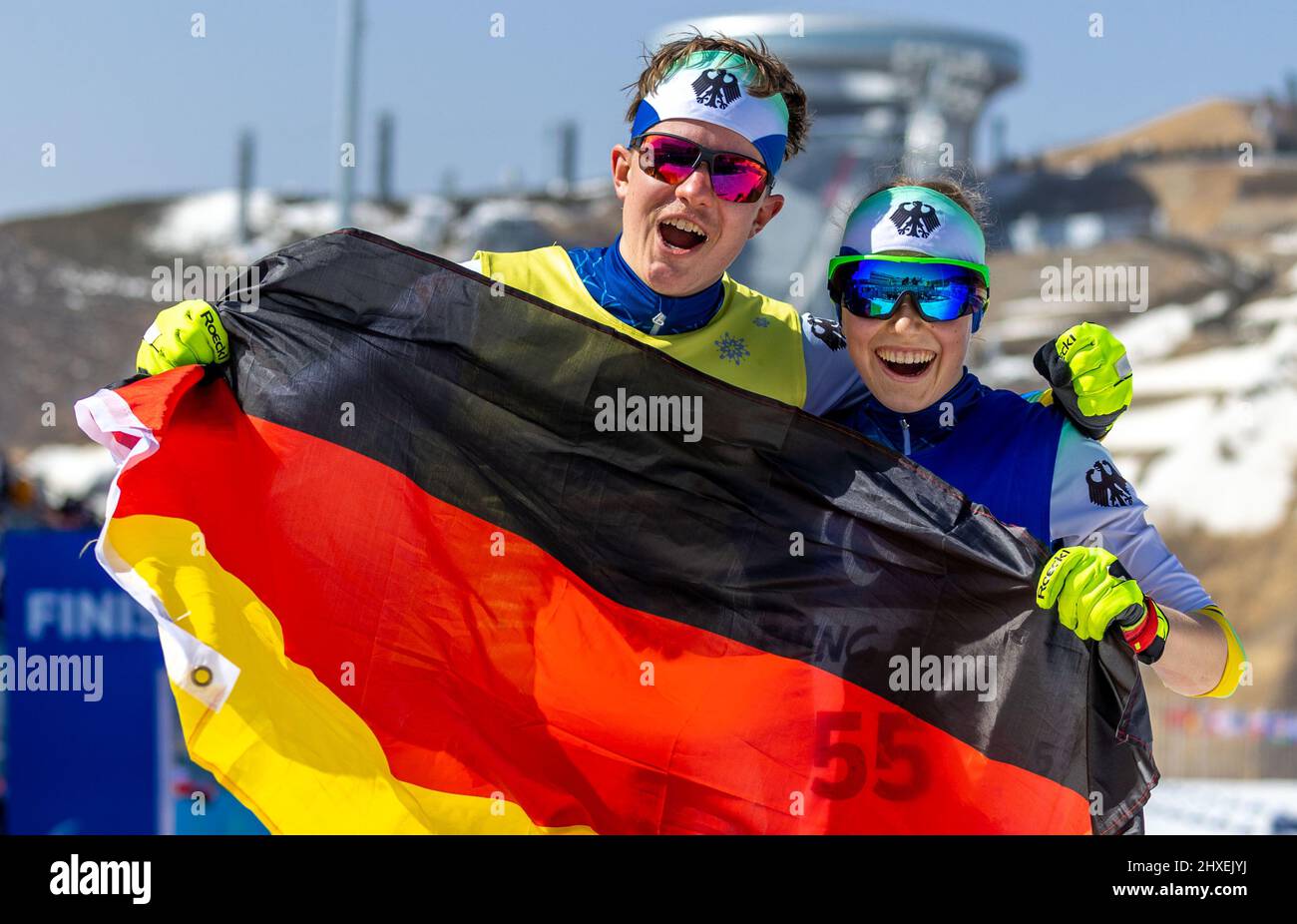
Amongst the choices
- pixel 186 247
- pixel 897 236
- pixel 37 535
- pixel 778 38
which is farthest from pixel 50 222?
pixel 897 236

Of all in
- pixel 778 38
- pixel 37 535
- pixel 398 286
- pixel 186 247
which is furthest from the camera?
pixel 186 247

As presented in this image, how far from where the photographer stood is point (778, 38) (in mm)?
64750

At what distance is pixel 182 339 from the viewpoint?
12.6ft

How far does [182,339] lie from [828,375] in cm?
172

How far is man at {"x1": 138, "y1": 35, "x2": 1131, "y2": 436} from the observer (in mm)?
3973

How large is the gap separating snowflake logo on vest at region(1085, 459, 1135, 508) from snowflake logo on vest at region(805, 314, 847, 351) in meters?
0.79

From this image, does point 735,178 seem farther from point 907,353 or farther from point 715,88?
point 907,353

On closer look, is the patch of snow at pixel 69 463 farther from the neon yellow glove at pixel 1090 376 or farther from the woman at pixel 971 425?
the neon yellow glove at pixel 1090 376

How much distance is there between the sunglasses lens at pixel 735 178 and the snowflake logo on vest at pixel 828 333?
16.0 inches

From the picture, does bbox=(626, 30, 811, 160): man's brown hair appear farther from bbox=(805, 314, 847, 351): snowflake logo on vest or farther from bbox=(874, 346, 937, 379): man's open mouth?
bbox=(874, 346, 937, 379): man's open mouth

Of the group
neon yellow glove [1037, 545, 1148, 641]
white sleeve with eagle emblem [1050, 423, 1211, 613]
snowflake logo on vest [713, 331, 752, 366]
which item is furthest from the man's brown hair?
neon yellow glove [1037, 545, 1148, 641]

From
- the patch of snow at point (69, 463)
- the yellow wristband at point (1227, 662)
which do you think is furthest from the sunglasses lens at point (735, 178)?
the patch of snow at point (69, 463)

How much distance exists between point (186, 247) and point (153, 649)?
76.3m
